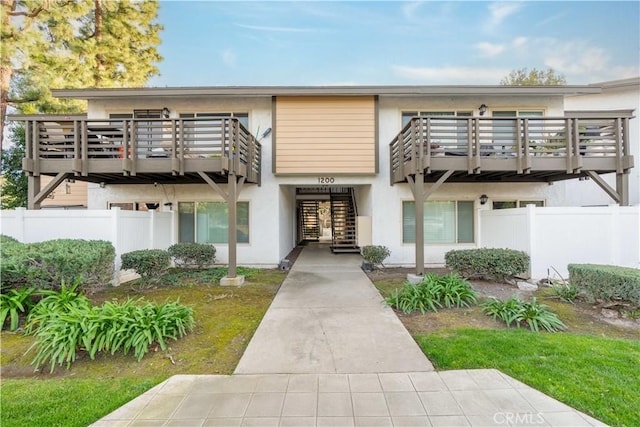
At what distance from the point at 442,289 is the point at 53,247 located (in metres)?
7.22

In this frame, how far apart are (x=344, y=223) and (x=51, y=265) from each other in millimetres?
9582

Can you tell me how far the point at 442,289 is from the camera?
5184 mm

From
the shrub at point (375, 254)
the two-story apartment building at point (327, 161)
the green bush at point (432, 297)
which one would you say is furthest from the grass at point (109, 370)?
the two-story apartment building at point (327, 161)

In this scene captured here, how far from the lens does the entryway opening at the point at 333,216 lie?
11.9 meters

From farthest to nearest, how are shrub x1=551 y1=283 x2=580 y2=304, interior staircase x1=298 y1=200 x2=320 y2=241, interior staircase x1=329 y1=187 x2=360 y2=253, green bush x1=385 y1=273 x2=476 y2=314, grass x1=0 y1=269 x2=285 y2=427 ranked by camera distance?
interior staircase x1=298 y1=200 x2=320 y2=241 < interior staircase x1=329 y1=187 x2=360 y2=253 < shrub x1=551 y1=283 x2=580 y2=304 < green bush x1=385 y1=273 x2=476 y2=314 < grass x1=0 y1=269 x2=285 y2=427

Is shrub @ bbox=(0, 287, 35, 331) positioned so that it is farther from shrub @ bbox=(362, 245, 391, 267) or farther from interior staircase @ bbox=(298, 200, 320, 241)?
interior staircase @ bbox=(298, 200, 320, 241)

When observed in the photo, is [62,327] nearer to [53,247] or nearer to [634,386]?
[53,247]

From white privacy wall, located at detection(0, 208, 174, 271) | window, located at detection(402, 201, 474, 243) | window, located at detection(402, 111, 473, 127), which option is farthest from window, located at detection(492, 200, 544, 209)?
white privacy wall, located at detection(0, 208, 174, 271)

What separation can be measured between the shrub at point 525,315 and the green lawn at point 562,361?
26 centimetres

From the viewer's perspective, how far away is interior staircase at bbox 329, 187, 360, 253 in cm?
A: 1171

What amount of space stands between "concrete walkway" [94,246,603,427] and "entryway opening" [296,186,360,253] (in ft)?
24.6

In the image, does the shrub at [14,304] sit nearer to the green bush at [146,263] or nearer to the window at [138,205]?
the green bush at [146,263]

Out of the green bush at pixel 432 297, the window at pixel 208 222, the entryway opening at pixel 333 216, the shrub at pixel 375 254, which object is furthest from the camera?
the entryway opening at pixel 333 216

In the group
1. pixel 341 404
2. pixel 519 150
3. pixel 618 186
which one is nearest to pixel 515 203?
pixel 618 186
